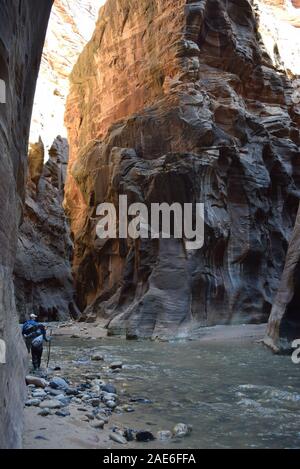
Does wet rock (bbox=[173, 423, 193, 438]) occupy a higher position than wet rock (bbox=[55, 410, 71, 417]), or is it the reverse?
wet rock (bbox=[55, 410, 71, 417])

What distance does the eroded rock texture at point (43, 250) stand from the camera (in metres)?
35.7

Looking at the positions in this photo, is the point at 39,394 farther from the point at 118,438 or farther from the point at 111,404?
the point at 118,438

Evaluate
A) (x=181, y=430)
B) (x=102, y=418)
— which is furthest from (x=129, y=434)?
(x=102, y=418)

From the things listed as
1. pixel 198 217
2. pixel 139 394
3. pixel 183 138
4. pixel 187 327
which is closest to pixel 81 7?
pixel 183 138

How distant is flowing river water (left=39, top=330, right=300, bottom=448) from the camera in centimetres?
679

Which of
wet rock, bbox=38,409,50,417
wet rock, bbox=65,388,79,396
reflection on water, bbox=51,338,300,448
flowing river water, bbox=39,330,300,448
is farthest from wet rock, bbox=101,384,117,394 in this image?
wet rock, bbox=38,409,50,417

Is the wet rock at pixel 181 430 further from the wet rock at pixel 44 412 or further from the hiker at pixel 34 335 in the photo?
the hiker at pixel 34 335

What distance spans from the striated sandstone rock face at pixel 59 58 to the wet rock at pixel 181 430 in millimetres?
42095

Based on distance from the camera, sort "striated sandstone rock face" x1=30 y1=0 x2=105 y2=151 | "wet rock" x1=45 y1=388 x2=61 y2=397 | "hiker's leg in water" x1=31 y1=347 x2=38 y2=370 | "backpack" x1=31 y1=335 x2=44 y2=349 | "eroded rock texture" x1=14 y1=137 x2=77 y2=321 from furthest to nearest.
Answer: "striated sandstone rock face" x1=30 y1=0 x2=105 y2=151 < "eroded rock texture" x1=14 y1=137 x2=77 y2=321 < "backpack" x1=31 y1=335 x2=44 y2=349 < "hiker's leg in water" x1=31 y1=347 x2=38 y2=370 < "wet rock" x1=45 y1=388 x2=61 y2=397

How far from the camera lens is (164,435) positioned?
21.4 feet

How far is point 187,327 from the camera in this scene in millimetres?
24016

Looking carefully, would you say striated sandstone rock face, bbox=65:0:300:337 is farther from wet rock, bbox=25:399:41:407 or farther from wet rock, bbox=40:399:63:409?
wet rock, bbox=25:399:41:407

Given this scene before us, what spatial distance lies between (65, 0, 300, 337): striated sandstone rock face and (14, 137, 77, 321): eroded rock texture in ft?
7.41

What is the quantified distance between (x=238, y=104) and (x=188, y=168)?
9.79 meters
